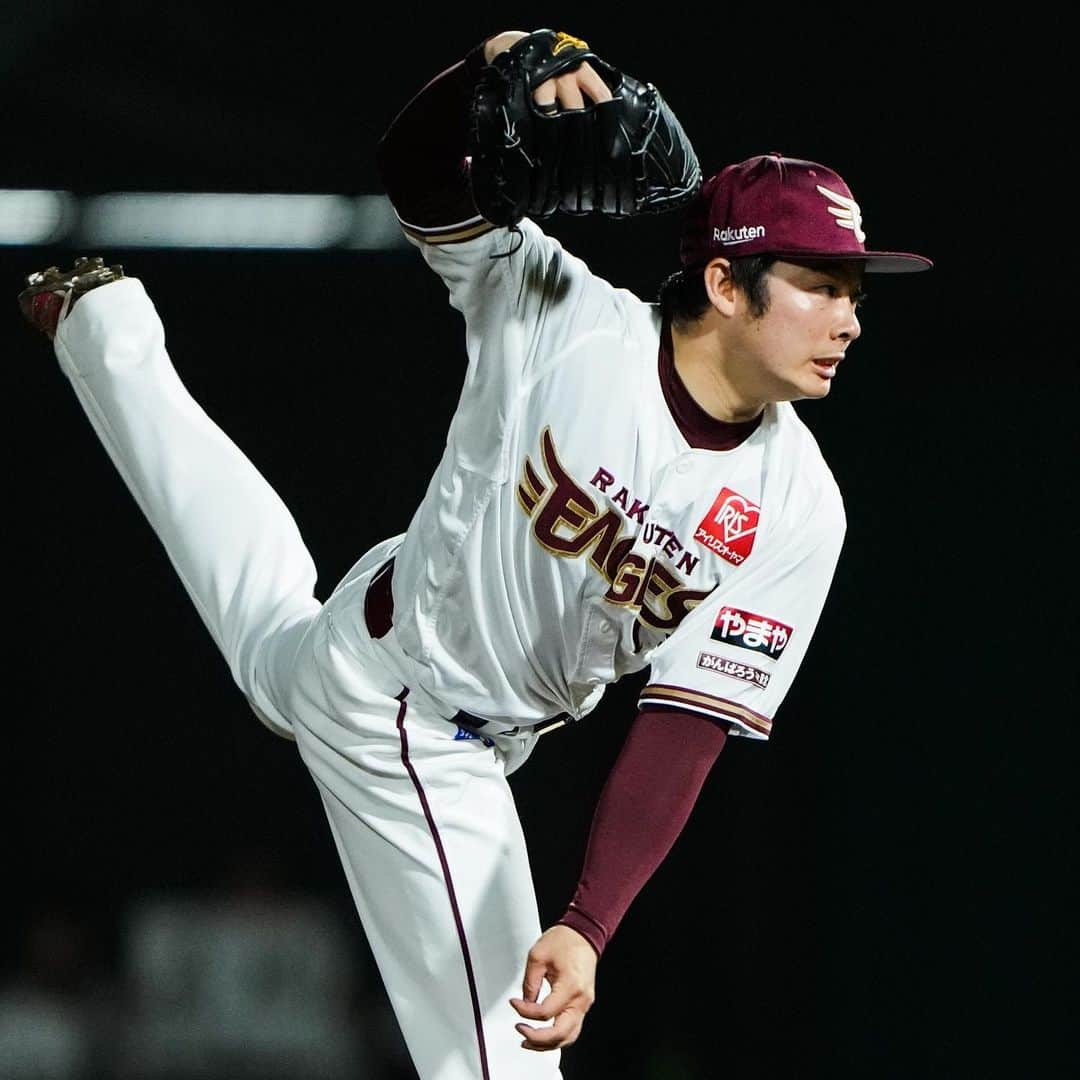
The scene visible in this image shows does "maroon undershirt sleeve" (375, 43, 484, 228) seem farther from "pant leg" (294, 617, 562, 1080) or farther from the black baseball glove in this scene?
"pant leg" (294, 617, 562, 1080)

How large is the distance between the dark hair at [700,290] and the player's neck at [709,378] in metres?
0.02

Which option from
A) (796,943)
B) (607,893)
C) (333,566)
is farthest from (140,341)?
(796,943)

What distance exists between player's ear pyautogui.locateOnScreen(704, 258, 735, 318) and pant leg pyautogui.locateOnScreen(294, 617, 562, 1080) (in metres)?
0.48

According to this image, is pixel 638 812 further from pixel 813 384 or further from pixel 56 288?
pixel 56 288

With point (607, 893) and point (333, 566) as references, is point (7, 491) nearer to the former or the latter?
point (333, 566)

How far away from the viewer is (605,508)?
5.14ft

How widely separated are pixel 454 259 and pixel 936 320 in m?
1.61

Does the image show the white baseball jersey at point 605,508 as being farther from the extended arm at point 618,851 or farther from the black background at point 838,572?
the black background at point 838,572

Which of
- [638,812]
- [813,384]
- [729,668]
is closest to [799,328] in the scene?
[813,384]

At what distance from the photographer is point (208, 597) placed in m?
1.92

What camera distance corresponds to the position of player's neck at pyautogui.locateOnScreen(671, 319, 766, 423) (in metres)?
1.57

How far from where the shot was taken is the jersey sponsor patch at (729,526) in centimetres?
156

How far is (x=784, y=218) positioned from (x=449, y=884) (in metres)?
0.70

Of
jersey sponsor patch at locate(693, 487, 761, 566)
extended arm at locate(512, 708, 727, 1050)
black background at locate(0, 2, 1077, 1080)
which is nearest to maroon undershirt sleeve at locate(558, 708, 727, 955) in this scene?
extended arm at locate(512, 708, 727, 1050)
